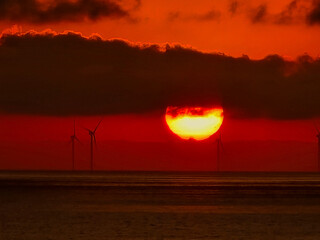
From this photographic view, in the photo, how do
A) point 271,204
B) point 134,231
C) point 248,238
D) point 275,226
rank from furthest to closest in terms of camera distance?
point 271,204
point 275,226
point 134,231
point 248,238

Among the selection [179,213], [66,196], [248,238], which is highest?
[66,196]

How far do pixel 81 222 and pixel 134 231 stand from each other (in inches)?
273

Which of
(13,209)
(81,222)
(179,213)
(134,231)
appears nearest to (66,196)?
(13,209)

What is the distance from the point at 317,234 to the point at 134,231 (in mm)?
10542

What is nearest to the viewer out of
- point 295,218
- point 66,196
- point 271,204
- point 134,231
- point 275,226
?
point 134,231

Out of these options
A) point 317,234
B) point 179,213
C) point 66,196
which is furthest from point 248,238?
point 66,196

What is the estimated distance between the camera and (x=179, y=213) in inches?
2522

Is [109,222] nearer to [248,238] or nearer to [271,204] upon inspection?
[248,238]

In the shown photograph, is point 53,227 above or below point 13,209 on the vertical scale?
below

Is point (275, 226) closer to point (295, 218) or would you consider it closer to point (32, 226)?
point (295, 218)

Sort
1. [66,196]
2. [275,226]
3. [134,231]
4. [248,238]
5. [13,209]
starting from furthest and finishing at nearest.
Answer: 1. [66,196]
2. [13,209]
3. [275,226]
4. [134,231]
5. [248,238]

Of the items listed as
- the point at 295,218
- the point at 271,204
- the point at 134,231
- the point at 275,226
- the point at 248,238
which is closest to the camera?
the point at 248,238

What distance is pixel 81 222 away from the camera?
5603 centimetres

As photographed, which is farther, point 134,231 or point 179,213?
point 179,213
